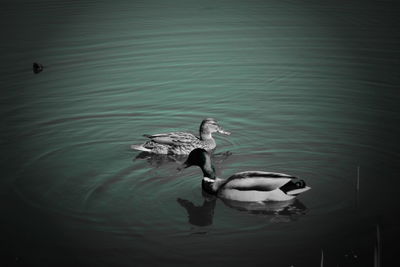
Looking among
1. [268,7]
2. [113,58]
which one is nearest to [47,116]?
Result: [113,58]

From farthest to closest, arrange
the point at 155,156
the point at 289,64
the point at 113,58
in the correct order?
the point at 113,58, the point at 289,64, the point at 155,156

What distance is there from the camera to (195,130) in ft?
39.5

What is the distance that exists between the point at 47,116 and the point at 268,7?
48.6 feet

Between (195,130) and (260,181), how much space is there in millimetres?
4047

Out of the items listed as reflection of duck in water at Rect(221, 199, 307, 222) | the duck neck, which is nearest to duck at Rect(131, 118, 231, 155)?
the duck neck

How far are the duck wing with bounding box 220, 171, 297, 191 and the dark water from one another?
0.32m

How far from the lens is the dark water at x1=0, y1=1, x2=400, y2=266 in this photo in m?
7.30

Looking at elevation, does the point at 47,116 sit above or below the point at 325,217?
above

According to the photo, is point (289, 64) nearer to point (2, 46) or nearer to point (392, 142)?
point (392, 142)

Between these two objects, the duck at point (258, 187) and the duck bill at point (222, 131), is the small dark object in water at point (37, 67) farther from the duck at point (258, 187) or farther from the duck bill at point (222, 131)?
the duck at point (258, 187)

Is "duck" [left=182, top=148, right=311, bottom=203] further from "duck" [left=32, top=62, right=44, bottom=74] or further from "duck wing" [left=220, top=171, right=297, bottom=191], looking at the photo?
"duck" [left=32, top=62, right=44, bottom=74]

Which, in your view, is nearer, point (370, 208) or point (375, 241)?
point (375, 241)

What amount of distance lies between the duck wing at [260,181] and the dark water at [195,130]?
32 centimetres

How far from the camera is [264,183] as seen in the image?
816 centimetres
